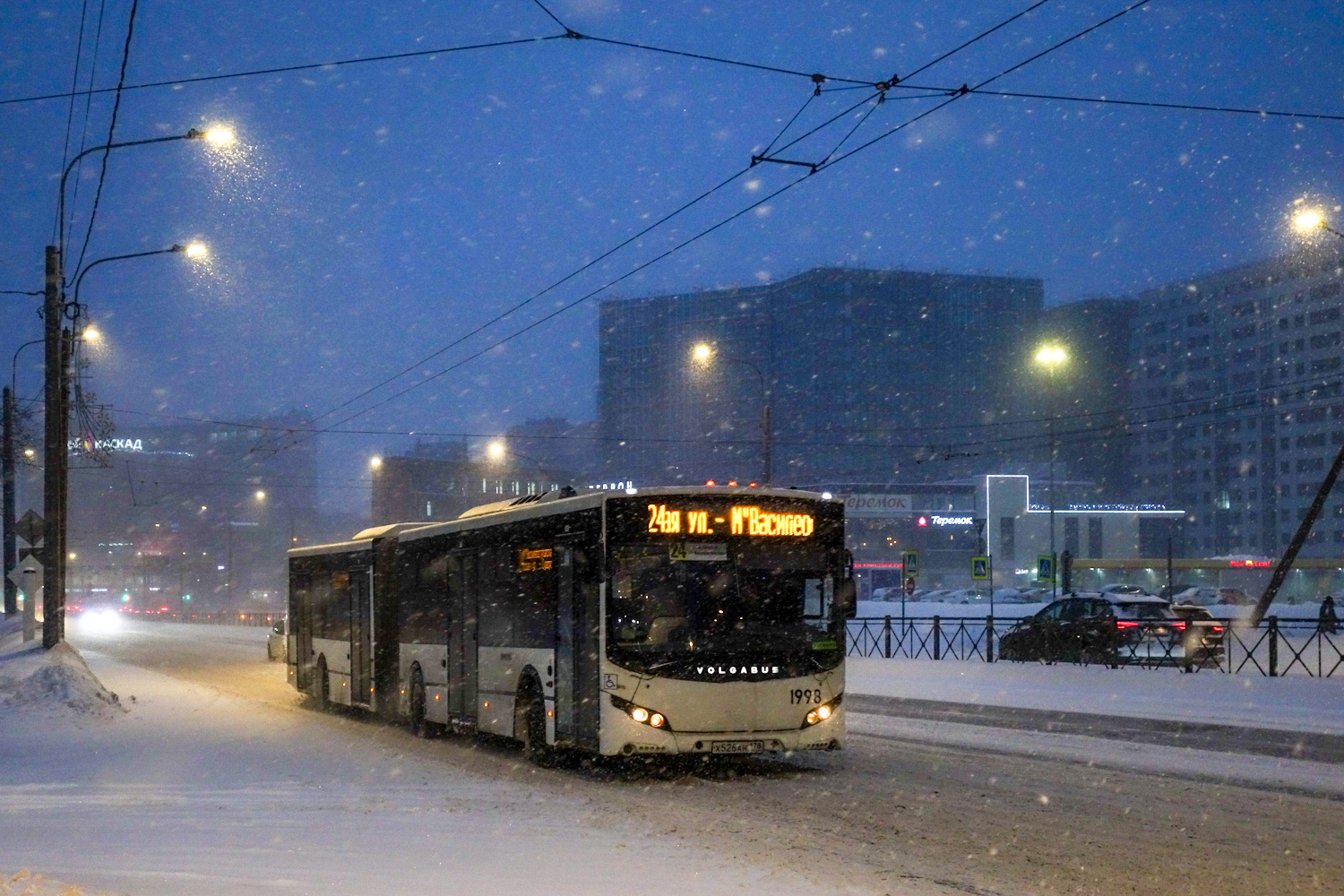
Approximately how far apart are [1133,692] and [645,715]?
13.2 meters

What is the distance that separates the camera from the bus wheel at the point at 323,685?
2242 centimetres

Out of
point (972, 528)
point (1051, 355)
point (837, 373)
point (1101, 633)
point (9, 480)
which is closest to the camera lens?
point (1101, 633)

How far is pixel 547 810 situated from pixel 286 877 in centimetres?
337

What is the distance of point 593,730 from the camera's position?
13.1m

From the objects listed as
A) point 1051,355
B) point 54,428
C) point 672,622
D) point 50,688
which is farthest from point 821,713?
point 1051,355

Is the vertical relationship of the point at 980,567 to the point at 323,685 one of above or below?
above

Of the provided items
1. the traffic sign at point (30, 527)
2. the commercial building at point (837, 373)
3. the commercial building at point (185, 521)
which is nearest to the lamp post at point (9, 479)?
the traffic sign at point (30, 527)

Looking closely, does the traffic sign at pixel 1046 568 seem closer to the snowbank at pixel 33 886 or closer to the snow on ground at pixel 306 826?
the snow on ground at pixel 306 826

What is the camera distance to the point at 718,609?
1321cm

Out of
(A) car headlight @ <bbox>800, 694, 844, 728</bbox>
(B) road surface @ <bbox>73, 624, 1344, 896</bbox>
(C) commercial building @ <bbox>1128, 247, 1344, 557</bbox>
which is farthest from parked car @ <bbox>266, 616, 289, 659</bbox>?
(C) commercial building @ <bbox>1128, 247, 1344, 557</bbox>

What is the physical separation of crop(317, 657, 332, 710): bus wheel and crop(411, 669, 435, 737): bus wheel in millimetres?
4207

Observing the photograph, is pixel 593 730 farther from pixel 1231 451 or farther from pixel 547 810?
pixel 1231 451

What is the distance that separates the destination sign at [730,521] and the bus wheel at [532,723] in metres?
Answer: 2.43

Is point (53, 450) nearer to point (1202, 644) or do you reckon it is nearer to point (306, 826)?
point (306, 826)
